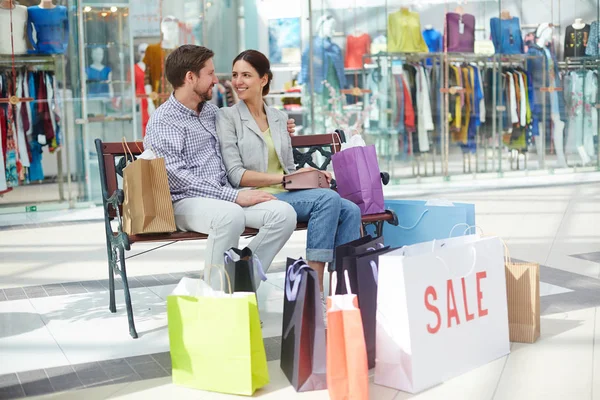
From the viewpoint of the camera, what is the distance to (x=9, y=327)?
144 inches

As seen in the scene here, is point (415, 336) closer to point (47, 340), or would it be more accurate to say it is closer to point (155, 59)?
point (47, 340)

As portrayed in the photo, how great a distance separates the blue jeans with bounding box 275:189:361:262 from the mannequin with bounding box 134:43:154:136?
482 centimetres

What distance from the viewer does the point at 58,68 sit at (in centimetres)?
779

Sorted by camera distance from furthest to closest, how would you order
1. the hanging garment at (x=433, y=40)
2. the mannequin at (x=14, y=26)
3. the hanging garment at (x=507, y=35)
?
the hanging garment at (x=507, y=35), the hanging garment at (x=433, y=40), the mannequin at (x=14, y=26)

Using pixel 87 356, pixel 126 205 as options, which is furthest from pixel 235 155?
pixel 87 356

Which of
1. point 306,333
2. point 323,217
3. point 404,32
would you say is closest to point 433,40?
point 404,32

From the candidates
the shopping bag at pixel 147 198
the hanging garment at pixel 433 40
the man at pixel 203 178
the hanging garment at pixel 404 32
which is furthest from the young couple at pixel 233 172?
the hanging garment at pixel 433 40

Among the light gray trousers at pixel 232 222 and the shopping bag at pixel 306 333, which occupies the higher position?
the light gray trousers at pixel 232 222

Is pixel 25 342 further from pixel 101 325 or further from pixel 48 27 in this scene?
pixel 48 27

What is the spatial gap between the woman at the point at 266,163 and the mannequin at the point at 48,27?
14.2 feet

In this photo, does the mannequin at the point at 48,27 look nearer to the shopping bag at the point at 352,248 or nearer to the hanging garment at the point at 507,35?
the hanging garment at the point at 507,35

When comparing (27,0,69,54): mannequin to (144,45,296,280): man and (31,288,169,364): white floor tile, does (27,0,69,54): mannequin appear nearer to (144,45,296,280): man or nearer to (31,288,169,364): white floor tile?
(31,288,169,364): white floor tile

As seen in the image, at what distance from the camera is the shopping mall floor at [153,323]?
9.10ft

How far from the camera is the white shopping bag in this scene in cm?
266
